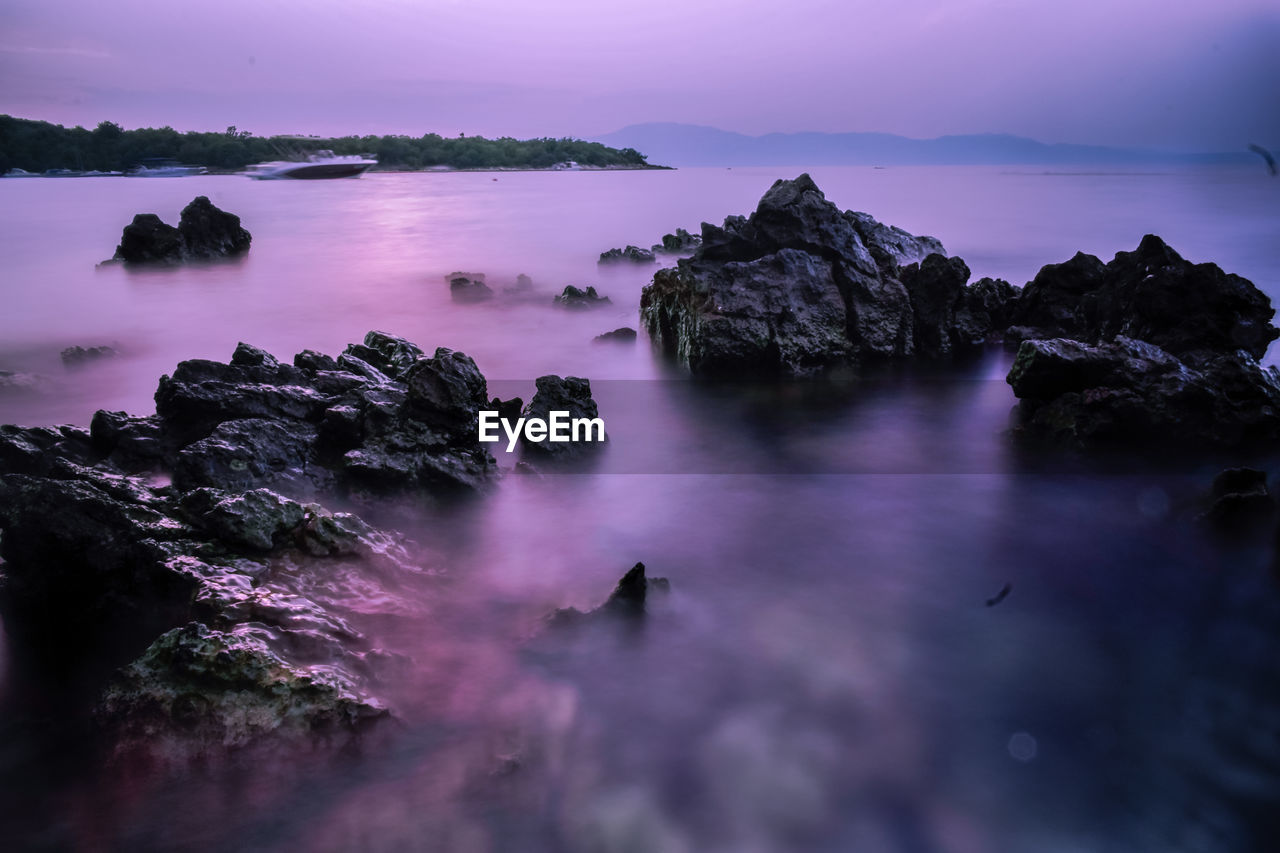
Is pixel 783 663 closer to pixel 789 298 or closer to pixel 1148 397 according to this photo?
pixel 1148 397

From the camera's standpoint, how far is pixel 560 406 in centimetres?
903

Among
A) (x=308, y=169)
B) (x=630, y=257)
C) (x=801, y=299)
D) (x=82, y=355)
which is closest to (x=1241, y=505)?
(x=801, y=299)

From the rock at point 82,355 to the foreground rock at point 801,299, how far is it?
8930 millimetres

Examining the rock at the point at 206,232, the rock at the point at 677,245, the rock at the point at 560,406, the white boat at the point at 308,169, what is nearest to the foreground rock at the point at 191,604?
the rock at the point at 560,406

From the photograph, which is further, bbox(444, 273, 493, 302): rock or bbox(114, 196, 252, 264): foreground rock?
bbox(114, 196, 252, 264): foreground rock

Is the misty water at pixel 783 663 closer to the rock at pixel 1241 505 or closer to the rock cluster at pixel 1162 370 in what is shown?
the rock at pixel 1241 505

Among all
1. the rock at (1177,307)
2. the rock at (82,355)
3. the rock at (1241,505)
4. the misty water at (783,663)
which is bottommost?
the misty water at (783,663)

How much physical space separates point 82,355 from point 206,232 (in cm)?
1191

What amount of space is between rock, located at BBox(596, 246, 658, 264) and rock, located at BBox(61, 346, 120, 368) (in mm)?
15330

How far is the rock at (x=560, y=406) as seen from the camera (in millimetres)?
8695

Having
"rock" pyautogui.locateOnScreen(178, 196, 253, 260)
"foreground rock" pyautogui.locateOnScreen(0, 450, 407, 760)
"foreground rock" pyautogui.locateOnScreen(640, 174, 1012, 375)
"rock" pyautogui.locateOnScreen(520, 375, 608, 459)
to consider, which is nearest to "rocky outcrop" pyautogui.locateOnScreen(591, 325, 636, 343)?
"foreground rock" pyautogui.locateOnScreen(640, 174, 1012, 375)

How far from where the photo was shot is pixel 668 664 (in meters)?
5.36

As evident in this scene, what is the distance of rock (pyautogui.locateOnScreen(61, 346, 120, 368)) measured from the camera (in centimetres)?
1161

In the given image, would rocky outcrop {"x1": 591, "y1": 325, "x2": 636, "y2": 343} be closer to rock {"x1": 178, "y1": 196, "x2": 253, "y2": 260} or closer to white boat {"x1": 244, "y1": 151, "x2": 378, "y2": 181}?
rock {"x1": 178, "y1": 196, "x2": 253, "y2": 260}
